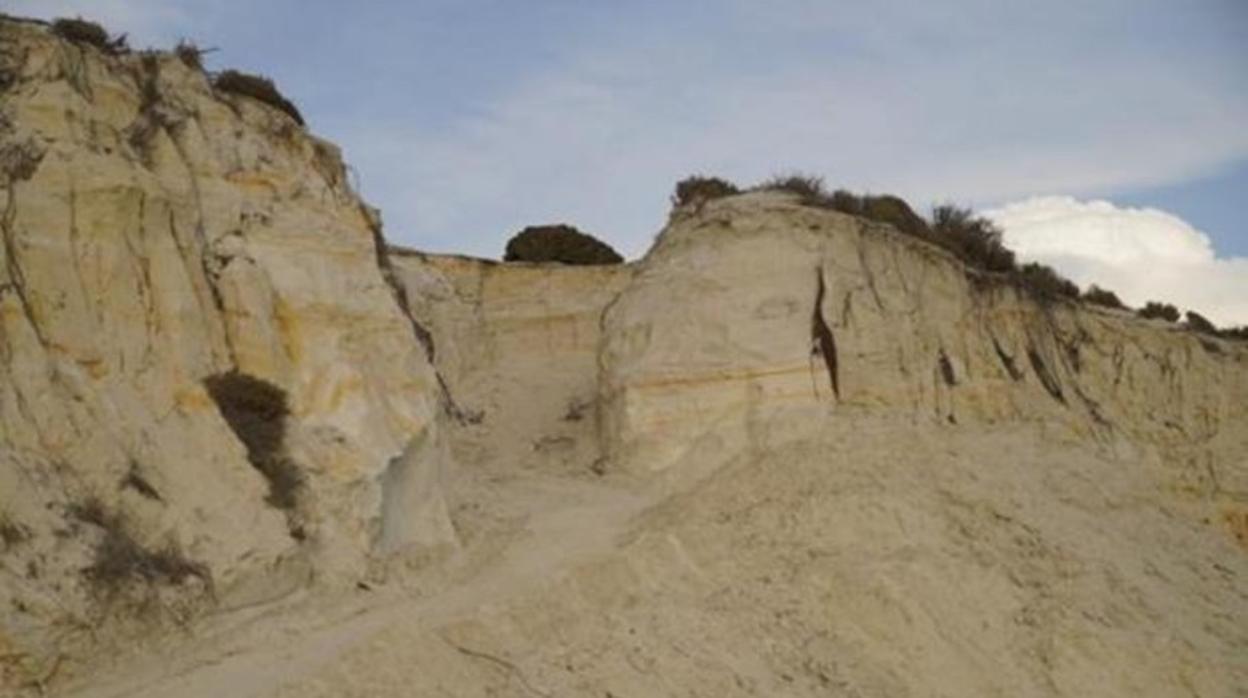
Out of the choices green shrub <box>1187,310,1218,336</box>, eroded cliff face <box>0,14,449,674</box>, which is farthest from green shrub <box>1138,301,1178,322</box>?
eroded cliff face <box>0,14,449,674</box>

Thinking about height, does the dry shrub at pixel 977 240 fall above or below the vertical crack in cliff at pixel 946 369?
above

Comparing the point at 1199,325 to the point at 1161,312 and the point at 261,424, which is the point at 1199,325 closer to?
the point at 1161,312

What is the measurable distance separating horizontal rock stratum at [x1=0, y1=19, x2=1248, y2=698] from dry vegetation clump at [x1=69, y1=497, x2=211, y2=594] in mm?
37

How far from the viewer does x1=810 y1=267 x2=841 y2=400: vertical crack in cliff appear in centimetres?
2228

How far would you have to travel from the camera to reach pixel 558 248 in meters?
36.9

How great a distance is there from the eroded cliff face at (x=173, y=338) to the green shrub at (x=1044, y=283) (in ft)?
39.0

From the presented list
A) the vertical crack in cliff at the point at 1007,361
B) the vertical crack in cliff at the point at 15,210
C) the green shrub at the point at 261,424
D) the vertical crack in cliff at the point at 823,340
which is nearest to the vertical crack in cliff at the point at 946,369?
the vertical crack in cliff at the point at 1007,361

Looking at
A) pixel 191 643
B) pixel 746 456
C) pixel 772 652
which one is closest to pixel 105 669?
pixel 191 643

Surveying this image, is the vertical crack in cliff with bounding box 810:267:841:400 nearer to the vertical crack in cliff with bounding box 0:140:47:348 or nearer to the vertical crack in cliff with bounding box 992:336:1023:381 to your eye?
the vertical crack in cliff with bounding box 992:336:1023:381

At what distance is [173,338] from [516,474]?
871 centimetres

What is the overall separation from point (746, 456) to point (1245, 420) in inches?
439

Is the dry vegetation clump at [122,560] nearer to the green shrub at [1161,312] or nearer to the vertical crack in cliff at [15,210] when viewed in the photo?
the vertical crack in cliff at [15,210]

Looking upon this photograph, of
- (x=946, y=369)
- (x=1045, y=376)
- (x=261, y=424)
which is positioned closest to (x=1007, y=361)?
(x=1045, y=376)

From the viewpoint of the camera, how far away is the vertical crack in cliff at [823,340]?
22281mm
